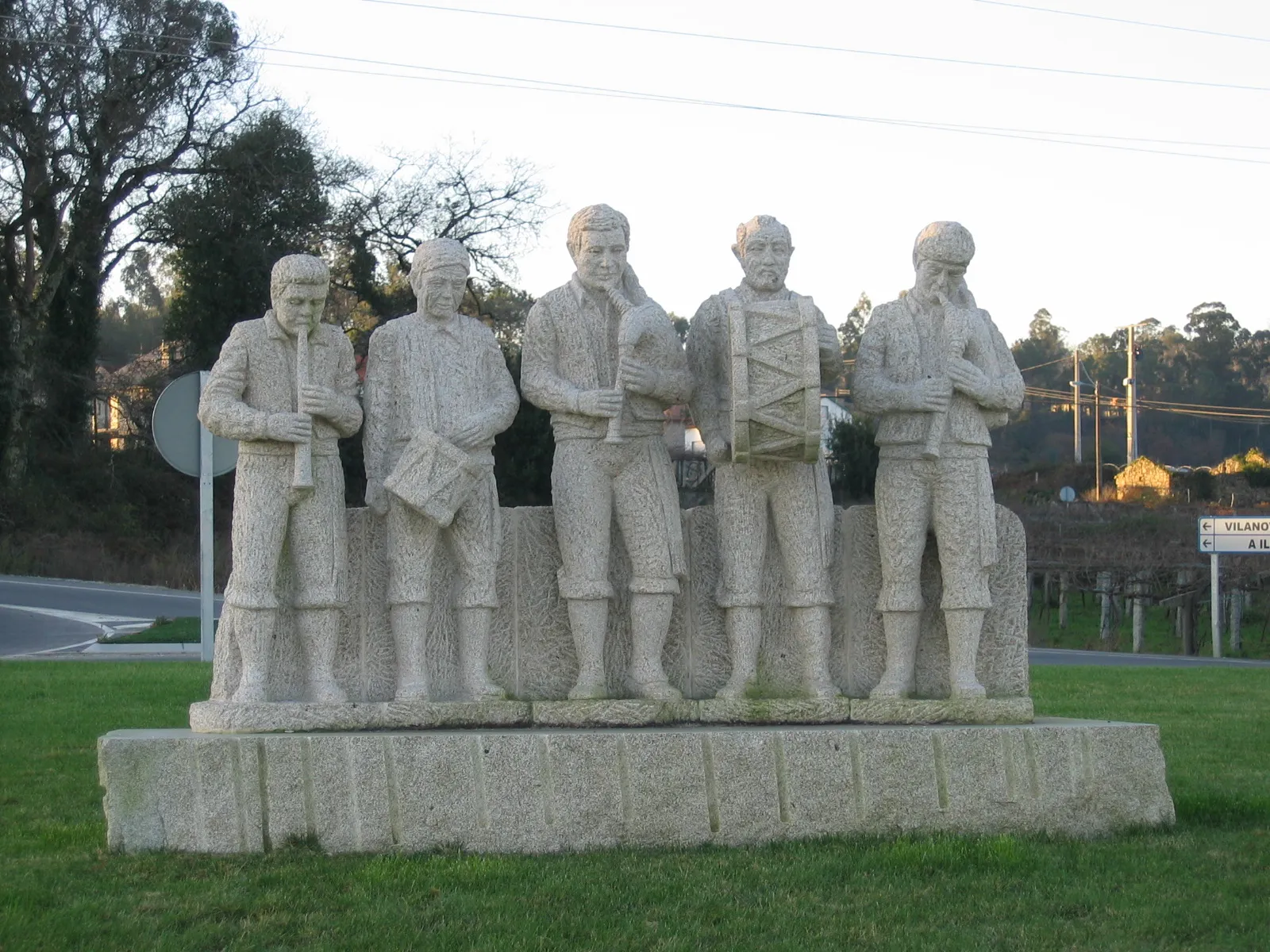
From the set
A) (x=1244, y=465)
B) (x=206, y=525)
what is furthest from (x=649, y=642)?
(x=1244, y=465)

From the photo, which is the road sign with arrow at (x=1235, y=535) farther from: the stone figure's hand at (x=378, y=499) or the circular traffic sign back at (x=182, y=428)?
the stone figure's hand at (x=378, y=499)

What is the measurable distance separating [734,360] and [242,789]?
2.66 m

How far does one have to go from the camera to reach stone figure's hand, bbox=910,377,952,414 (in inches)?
293

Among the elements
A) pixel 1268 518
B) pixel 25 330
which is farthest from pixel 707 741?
pixel 25 330

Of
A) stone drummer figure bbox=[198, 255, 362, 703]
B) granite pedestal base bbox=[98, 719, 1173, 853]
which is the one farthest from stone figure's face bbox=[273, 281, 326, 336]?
granite pedestal base bbox=[98, 719, 1173, 853]

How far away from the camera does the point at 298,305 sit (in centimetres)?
722

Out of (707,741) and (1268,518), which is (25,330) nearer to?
(1268,518)

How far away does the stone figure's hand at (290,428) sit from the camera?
7.04m

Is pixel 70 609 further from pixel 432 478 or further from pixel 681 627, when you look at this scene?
pixel 432 478

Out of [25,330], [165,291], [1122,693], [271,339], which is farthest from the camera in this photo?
[165,291]

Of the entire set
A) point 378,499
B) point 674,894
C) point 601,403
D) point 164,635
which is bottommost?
point 674,894

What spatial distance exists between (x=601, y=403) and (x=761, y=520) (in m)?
0.91

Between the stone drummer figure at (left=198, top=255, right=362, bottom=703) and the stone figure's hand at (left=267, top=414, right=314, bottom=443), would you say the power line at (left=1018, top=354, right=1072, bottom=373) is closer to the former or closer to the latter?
the stone drummer figure at (left=198, top=255, right=362, bottom=703)

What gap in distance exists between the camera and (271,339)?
24.0 ft
